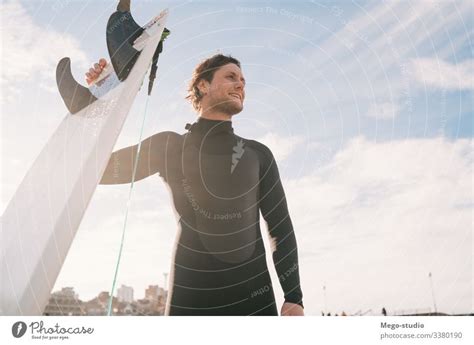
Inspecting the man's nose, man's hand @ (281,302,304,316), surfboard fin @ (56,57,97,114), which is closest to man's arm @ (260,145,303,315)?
man's hand @ (281,302,304,316)

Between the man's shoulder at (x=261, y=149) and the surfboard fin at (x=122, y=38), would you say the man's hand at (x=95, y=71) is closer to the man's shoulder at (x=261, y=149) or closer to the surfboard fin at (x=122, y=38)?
the surfboard fin at (x=122, y=38)

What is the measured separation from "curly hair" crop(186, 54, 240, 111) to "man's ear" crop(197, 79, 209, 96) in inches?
0.4

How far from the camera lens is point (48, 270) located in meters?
1.66

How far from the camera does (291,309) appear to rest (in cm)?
174

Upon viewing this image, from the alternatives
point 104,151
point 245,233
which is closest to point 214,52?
point 104,151

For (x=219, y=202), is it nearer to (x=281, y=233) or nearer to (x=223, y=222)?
(x=223, y=222)

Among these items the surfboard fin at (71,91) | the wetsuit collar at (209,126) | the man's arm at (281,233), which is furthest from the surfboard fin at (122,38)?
the man's arm at (281,233)

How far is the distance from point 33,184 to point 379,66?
1.70 m

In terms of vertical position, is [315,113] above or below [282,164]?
above

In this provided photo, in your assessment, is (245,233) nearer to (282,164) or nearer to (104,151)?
(282,164)

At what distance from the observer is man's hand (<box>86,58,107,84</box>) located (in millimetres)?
2000

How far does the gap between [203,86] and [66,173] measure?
2.37ft

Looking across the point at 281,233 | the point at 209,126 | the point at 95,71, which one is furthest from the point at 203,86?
the point at 281,233

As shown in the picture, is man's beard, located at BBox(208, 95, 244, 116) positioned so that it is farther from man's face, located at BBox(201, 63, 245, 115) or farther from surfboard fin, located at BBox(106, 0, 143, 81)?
surfboard fin, located at BBox(106, 0, 143, 81)
